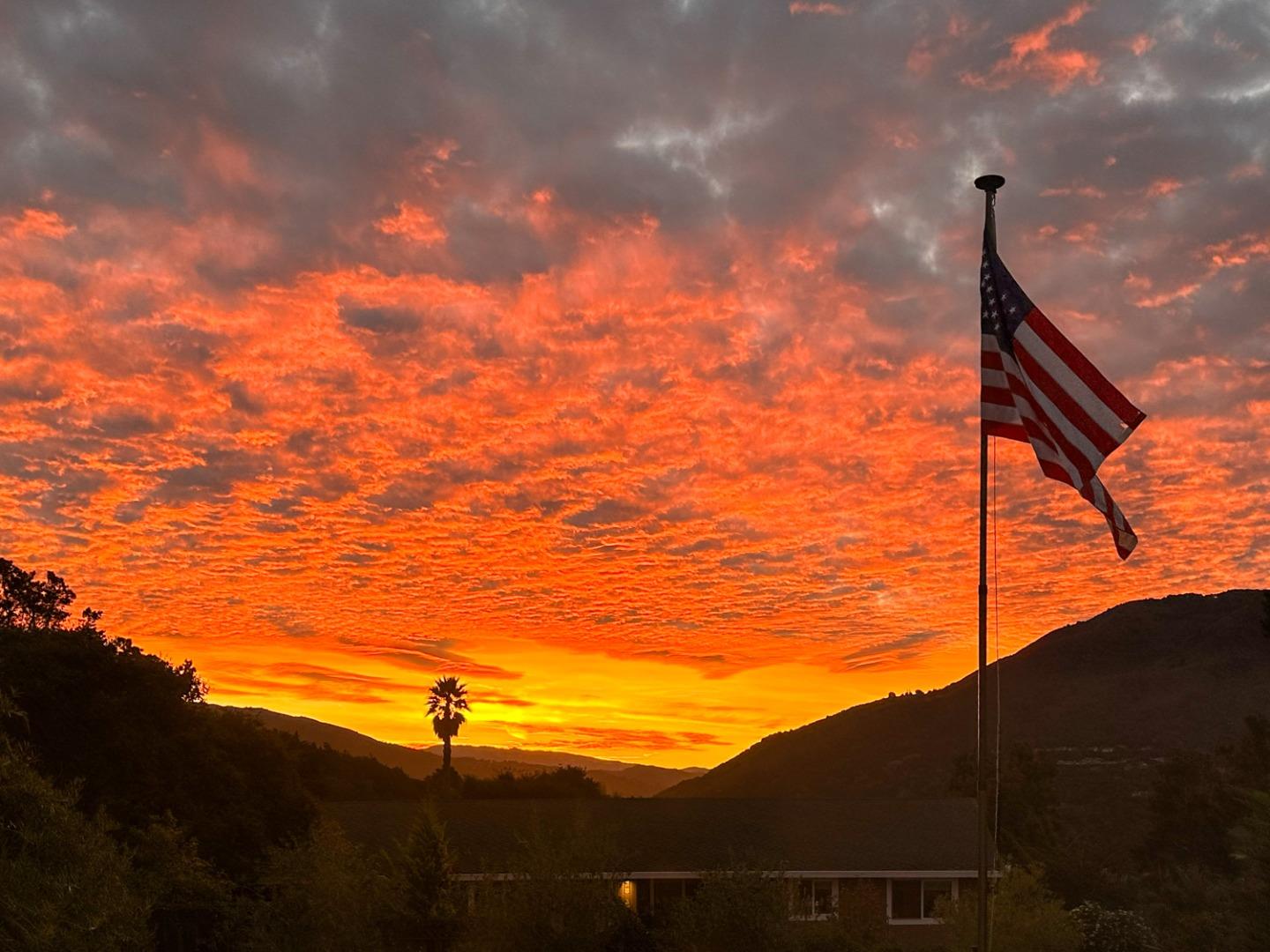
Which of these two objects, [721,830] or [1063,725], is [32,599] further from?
[1063,725]

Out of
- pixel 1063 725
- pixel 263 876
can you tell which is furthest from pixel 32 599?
pixel 1063 725

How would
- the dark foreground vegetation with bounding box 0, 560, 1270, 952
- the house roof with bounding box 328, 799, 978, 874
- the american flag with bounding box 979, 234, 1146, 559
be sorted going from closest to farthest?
1. the american flag with bounding box 979, 234, 1146, 559
2. the dark foreground vegetation with bounding box 0, 560, 1270, 952
3. the house roof with bounding box 328, 799, 978, 874

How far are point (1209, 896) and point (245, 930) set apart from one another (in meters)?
45.5

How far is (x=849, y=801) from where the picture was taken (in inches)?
2391

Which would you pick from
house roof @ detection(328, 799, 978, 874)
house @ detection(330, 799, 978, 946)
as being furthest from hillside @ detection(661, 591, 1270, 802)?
house @ detection(330, 799, 978, 946)

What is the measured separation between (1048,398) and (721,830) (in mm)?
43019

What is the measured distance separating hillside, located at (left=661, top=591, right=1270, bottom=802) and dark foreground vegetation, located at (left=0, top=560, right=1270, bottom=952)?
74.0 meters

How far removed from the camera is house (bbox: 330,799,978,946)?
52312 millimetres

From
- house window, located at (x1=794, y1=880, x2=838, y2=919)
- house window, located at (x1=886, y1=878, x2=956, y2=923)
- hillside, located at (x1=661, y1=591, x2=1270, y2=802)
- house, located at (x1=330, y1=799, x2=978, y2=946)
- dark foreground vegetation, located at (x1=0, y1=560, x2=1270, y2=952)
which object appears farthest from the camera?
hillside, located at (x1=661, y1=591, x2=1270, y2=802)

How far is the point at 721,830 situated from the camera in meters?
56.6

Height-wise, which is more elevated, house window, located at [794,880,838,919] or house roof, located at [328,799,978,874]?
house roof, located at [328,799,978,874]

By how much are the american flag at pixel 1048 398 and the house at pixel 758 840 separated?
108 feet

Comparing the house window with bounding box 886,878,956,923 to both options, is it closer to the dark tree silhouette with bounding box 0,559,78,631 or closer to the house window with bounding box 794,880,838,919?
the house window with bounding box 794,880,838,919

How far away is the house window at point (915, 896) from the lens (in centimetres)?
5250
